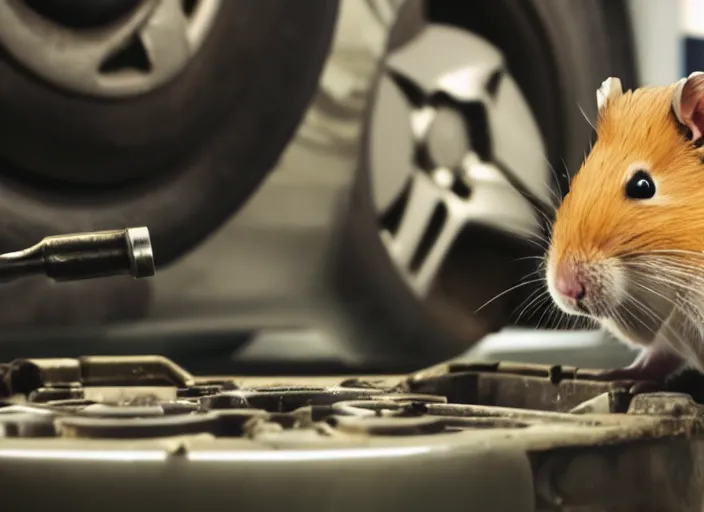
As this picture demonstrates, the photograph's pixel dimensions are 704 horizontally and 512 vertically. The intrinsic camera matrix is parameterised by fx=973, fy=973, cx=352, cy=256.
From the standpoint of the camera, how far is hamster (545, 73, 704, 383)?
527 millimetres

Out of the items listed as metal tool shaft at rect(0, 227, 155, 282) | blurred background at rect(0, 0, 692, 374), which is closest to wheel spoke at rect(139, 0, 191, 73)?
blurred background at rect(0, 0, 692, 374)

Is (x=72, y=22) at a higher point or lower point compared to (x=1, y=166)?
higher

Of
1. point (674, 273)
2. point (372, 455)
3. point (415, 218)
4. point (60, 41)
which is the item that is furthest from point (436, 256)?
point (372, 455)

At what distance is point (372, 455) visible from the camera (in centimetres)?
41

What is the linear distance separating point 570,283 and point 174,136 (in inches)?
18.4

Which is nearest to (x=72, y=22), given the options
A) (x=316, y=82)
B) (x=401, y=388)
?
(x=316, y=82)

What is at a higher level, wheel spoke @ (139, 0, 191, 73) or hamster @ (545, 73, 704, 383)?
wheel spoke @ (139, 0, 191, 73)

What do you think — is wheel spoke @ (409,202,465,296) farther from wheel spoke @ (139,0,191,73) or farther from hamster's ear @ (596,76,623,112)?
hamster's ear @ (596,76,623,112)

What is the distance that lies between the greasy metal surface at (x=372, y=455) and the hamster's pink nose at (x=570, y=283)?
6cm

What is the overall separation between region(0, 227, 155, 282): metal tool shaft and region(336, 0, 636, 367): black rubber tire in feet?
1.86

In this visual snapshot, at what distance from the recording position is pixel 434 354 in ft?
3.65

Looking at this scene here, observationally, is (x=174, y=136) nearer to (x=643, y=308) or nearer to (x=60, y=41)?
(x=60, y=41)

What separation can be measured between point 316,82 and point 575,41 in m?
0.32

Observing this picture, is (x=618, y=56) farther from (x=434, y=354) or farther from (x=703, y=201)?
(x=703, y=201)
